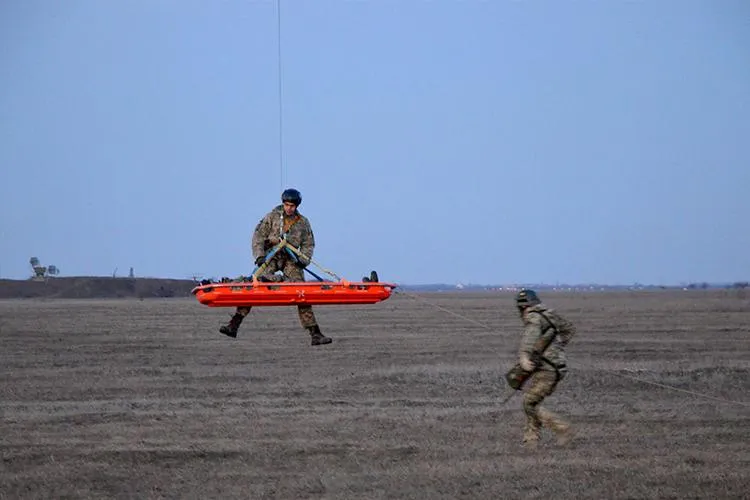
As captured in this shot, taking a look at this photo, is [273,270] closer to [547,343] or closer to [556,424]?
[547,343]

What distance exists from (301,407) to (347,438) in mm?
3364

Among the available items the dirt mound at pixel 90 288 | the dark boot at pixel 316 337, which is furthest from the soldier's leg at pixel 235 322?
the dirt mound at pixel 90 288

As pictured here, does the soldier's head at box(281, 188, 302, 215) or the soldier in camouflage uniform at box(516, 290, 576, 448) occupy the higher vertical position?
the soldier's head at box(281, 188, 302, 215)

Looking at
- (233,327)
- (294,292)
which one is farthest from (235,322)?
(294,292)

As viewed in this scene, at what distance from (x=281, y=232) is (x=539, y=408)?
3839 mm

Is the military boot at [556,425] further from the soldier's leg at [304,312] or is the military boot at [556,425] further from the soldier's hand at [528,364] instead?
the soldier's leg at [304,312]

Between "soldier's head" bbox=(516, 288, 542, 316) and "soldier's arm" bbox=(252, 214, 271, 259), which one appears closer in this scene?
"soldier's head" bbox=(516, 288, 542, 316)

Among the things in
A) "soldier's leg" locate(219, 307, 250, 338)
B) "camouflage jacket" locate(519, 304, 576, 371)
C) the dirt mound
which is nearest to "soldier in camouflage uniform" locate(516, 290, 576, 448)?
"camouflage jacket" locate(519, 304, 576, 371)

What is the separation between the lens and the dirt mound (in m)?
86.5

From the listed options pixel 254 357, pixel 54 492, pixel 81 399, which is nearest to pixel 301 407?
pixel 81 399

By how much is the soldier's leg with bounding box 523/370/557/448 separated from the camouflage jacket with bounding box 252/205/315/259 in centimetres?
336

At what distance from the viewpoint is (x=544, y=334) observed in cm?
1497

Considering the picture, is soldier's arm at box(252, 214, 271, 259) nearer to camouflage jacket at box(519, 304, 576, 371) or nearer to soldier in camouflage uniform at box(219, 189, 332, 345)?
soldier in camouflage uniform at box(219, 189, 332, 345)

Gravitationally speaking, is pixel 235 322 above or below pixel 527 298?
below
